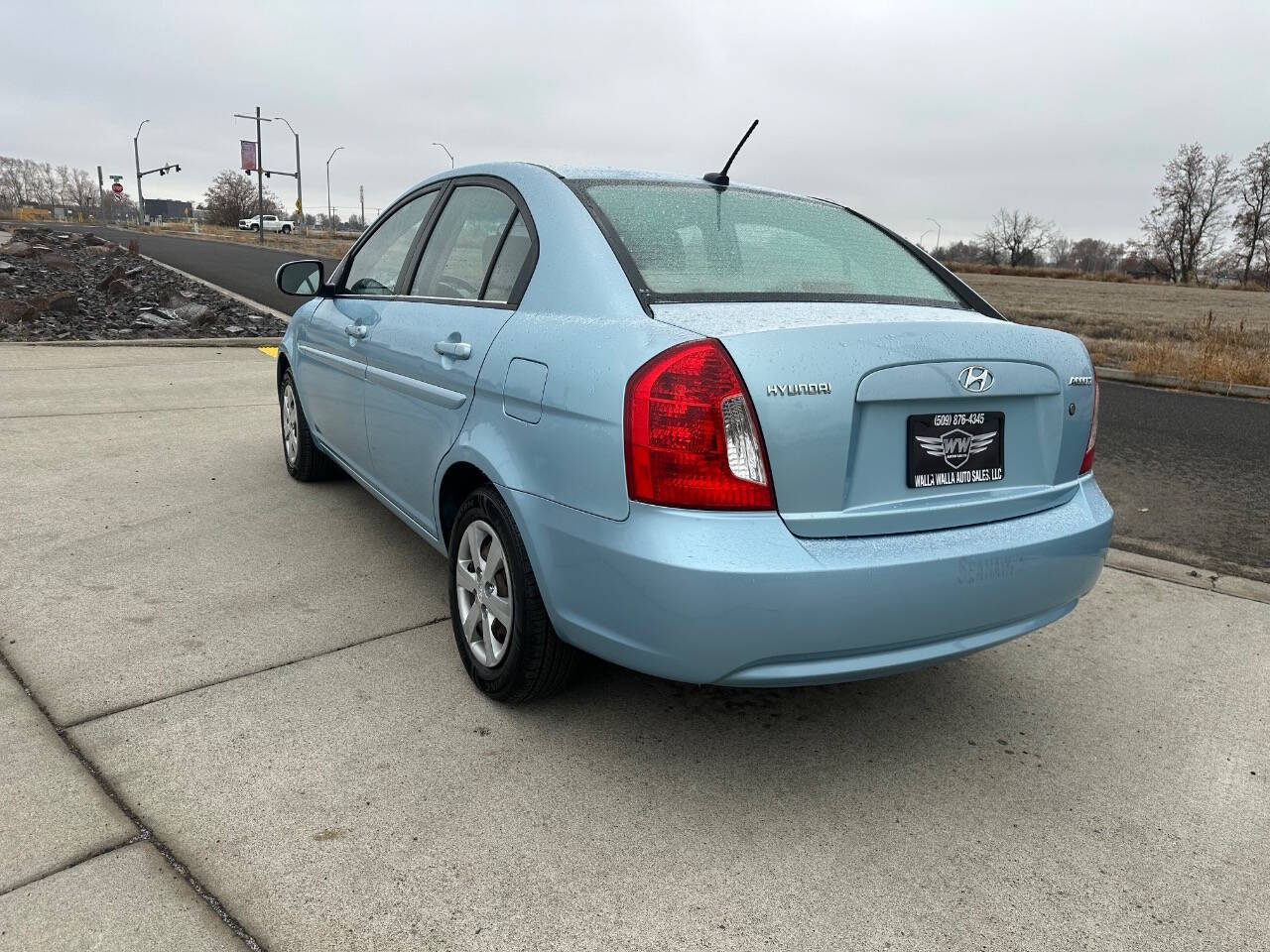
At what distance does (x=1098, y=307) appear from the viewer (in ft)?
84.3

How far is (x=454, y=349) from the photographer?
295 centimetres

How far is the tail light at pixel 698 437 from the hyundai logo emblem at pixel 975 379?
23.1 inches

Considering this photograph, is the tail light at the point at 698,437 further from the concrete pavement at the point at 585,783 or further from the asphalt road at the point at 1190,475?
the asphalt road at the point at 1190,475

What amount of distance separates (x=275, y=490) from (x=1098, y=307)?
84.2 ft

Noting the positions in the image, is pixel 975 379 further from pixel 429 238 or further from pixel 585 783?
pixel 429 238

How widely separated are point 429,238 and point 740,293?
5.14ft

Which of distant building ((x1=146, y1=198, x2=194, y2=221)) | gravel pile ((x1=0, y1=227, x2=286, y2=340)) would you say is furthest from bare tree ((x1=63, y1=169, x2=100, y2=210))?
gravel pile ((x1=0, y1=227, x2=286, y2=340))

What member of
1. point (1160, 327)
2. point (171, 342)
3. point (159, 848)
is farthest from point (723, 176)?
point (1160, 327)

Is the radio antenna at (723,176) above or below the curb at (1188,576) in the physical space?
above

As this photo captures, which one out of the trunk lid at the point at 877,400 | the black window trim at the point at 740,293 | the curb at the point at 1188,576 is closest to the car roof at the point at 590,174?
the black window trim at the point at 740,293

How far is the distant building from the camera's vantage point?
129 m

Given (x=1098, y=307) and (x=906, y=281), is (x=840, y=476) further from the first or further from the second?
(x=1098, y=307)

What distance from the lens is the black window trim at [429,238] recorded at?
2.85 metres

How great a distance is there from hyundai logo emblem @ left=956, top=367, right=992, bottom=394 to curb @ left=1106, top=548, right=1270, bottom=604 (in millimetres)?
2137
